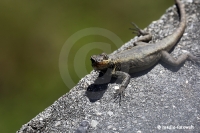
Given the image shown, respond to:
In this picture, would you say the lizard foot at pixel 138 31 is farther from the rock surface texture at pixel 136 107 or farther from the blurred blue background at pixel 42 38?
the blurred blue background at pixel 42 38

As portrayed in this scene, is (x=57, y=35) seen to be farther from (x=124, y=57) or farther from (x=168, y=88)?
(x=168, y=88)

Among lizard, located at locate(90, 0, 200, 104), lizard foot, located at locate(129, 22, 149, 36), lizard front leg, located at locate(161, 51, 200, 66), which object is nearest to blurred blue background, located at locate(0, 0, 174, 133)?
lizard foot, located at locate(129, 22, 149, 36)

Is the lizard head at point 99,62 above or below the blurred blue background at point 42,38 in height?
below

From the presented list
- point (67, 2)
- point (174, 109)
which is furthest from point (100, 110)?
point (67, 2)

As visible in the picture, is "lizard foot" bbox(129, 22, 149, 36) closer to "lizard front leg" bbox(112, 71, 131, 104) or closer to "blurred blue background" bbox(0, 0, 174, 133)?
"lizard front leg" bbox(112, 71, 131, 104)

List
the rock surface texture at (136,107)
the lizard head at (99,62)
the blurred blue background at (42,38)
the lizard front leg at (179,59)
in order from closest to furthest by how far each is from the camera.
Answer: the rock surface texture at (136,107)
the lizard head at (99,62)
the lizard front leg at (179,59)
the blurred blue background at (42,38)

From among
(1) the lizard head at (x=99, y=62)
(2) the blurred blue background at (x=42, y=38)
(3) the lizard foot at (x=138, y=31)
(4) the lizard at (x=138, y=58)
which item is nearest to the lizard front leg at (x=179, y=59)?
(4) the lizard at (x=138, y=58)
